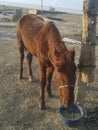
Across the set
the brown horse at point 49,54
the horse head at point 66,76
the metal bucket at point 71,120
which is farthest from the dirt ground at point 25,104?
the horse head at point 66,76

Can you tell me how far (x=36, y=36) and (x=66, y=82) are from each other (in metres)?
2.01

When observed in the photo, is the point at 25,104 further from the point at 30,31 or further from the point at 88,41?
the point at 88,41

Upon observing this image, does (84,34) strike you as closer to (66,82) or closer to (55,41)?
(55,41)

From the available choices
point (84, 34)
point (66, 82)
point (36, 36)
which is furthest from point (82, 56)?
point (36, 36)

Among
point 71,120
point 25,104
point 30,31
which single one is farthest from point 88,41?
point 25,104

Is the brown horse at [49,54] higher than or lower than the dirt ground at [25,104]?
higher

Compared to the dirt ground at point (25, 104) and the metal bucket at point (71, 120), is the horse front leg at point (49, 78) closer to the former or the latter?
the dirt ground at point (25, 104)

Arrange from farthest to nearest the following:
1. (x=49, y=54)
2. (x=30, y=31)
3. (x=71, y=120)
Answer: (x=30, y=31), (x=49, y=54), (x=71, y=120)

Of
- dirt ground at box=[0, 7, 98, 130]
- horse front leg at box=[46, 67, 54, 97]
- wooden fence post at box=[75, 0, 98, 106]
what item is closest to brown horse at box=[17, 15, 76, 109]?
horse front leg at box=[46, 67, 54, 97]

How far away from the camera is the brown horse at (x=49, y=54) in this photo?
536cm

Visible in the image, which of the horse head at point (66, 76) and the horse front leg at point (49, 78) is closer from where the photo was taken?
the horse head at point (66, 76)

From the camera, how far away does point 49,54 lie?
609 centimetres

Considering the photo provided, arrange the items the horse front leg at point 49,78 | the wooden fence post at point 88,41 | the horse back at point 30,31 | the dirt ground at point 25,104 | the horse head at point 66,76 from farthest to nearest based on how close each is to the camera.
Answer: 1. the horse back at point 30,31
2. the horse front leg at point 49,78
3. the dirt ground at point 25,104
4. the wooden fence post at point 88,41
5. the horse head at point 66,76

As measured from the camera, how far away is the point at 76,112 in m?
6.11
